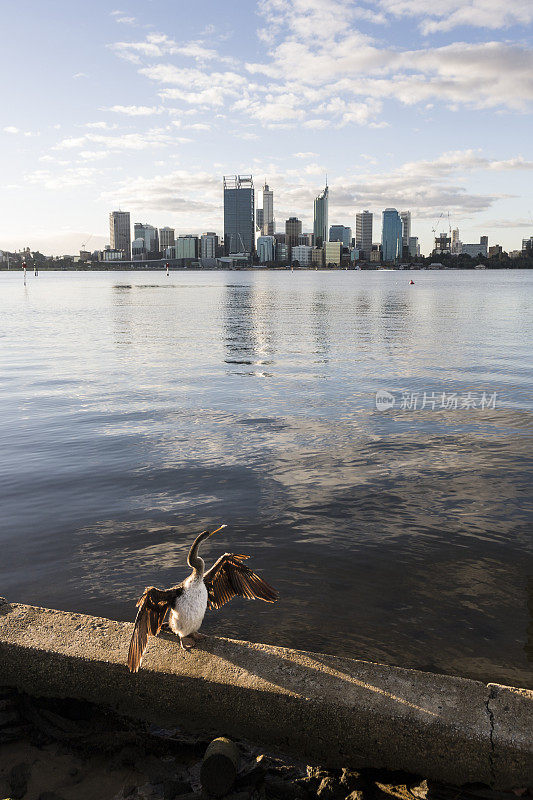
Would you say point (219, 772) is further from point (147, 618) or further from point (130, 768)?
point (147, 618)

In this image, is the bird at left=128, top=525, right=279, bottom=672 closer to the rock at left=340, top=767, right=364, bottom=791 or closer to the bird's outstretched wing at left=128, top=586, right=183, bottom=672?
the bird's outstretched wing at left=128, top=586, right=183, bottom=672

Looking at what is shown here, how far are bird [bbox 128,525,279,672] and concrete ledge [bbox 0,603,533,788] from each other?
8.8 inches

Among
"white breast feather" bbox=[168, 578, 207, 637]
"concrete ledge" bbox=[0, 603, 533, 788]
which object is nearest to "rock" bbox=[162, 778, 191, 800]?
"concrete ledge" bbox=[0, 603, 533, 788]

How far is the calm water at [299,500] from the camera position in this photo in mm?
6930

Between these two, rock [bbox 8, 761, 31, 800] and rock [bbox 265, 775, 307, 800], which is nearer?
rock [bbox 265, 775, 307, 800]

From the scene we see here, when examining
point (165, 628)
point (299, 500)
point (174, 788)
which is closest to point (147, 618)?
point (165, 628)

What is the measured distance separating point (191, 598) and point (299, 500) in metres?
5.08

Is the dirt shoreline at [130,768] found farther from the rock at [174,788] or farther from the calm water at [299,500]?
the calm water at [299,500]

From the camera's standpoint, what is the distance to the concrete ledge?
171 inches

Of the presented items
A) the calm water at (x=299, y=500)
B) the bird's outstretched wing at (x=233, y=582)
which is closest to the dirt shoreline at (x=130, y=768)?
the bird's outstretched wing at (x=233, y=582)

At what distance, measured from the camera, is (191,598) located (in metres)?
5.33

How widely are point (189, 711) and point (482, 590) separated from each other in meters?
4.01

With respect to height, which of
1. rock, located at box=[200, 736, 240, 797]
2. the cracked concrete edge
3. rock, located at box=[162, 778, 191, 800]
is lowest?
rock, located at box=[162, 778, 191, 800]

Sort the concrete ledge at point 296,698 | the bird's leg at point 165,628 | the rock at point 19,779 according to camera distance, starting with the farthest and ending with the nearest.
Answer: the bird's leg at point 165,628 < the rock at point 19,779 < the concrete ledge at point 296,698
